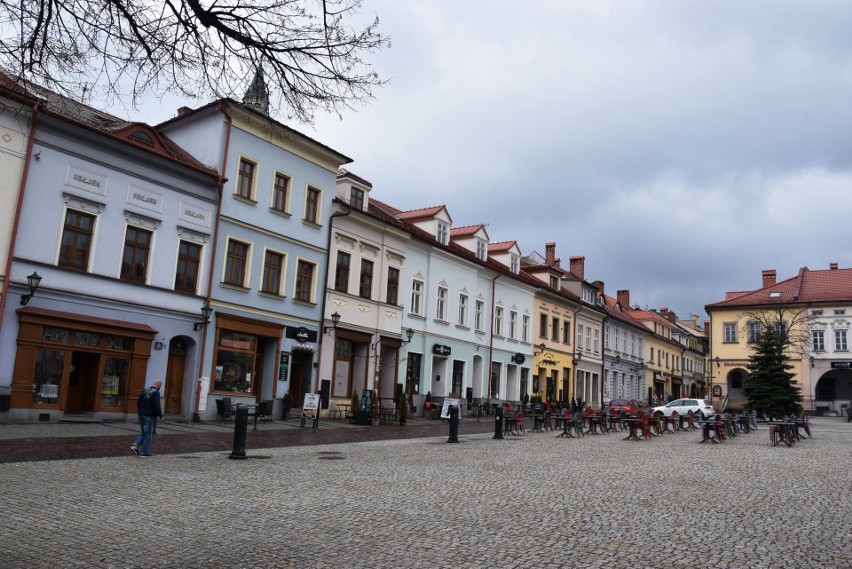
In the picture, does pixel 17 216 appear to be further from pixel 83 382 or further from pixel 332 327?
pixel 332 327

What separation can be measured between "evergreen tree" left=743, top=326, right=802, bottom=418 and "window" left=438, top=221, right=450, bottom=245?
19839mm

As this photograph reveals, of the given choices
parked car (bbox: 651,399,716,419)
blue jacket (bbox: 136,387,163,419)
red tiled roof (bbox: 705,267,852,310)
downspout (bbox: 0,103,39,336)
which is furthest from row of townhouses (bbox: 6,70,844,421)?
red tiled roof (bbox: 705,267,852,310)

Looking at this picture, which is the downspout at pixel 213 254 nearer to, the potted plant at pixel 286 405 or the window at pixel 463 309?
the potted plant at pixel 286 405

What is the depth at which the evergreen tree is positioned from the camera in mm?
38156

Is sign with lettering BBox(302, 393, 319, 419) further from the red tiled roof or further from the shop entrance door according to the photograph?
the red tiled roof

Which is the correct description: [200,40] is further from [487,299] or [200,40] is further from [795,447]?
[487,299]

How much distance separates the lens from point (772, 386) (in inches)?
1512

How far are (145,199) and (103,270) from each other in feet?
9.05

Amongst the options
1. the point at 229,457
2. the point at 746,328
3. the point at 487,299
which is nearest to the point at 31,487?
the point at 229,457

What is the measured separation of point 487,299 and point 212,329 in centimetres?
1875

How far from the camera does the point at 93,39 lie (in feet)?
20.9

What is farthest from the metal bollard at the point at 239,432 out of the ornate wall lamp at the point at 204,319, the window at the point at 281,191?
the window at the point at 281,191

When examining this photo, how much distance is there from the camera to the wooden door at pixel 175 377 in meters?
22.8

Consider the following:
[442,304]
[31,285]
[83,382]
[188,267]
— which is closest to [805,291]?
[442,304]
